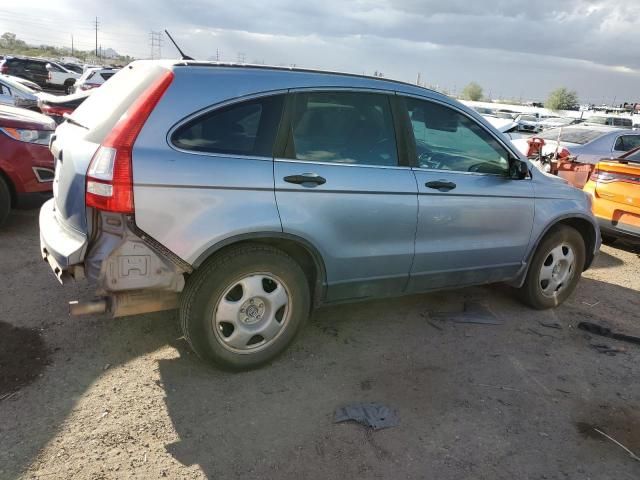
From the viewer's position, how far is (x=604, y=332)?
4488 mm

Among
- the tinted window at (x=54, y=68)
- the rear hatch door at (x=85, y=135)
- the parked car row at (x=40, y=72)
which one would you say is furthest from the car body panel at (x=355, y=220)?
the tinted window at (x=54, y=68)

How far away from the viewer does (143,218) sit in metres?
2.76

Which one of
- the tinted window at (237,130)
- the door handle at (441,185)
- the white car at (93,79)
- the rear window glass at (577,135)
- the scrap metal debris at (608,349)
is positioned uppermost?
the white car at (93,79)

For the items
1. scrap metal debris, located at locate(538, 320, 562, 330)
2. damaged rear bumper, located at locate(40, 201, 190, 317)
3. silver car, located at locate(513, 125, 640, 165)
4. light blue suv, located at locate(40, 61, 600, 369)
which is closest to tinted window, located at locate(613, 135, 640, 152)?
silver car, located at locate(513, 125, 640, 165)

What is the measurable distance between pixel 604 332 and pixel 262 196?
3.39m

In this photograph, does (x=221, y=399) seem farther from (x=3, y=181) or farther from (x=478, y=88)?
(x=478, y=88)

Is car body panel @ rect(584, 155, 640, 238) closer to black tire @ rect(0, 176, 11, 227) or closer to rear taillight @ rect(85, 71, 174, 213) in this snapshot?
rear taillight @ rect(85, 71, 174, 213)

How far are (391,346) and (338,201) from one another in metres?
1.32

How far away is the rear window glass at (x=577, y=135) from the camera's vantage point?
1138 cm

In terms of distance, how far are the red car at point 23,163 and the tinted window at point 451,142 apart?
414 cm

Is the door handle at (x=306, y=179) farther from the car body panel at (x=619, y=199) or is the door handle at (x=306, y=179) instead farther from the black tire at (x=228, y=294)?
the car body panel at (x=619, y=199)

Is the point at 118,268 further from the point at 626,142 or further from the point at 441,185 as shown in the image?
the point at 626,142

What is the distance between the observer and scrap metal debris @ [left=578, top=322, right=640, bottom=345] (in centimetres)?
440

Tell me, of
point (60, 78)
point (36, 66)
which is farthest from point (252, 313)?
point (36, 66)
